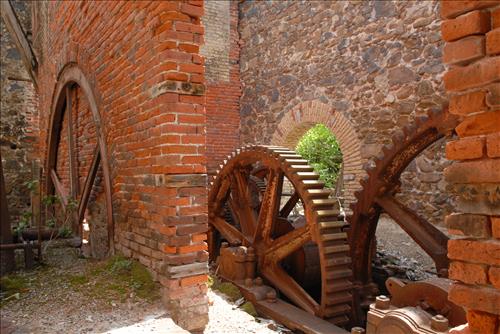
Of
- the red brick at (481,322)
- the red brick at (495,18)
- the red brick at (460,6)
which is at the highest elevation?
the red brick at (460,6)

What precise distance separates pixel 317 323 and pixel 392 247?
326 centimetres

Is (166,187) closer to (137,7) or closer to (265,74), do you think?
(137,7)

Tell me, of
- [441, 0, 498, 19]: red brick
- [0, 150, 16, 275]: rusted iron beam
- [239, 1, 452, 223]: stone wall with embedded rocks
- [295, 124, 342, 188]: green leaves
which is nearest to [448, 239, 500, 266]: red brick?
[441, 0, 498, 19]: red brick

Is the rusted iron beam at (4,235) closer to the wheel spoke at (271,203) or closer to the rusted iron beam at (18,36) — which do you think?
the wheel spoke at (271,203)

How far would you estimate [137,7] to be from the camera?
364 cm

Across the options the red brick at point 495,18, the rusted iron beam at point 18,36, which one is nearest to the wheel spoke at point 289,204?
the red brick at point 495,18

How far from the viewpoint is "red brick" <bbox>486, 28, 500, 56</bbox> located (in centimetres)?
137

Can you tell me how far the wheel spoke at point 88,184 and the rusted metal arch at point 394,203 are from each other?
3142mm

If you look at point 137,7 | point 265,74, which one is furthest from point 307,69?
point 137,7

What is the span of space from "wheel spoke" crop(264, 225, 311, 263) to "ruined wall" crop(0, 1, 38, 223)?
22.7ft

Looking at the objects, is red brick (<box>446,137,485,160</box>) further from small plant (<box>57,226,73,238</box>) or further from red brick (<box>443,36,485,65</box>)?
small plant (<box>57,226,73,238</box>)

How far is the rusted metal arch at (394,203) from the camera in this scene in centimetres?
402

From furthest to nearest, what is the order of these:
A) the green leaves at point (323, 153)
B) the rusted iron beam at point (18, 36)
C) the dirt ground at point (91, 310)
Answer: the green leaves at point (323, 153) → the rusted iron beam at point (18, 36) → the dirt ground at point (91, 310)

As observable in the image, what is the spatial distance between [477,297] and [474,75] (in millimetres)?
755
